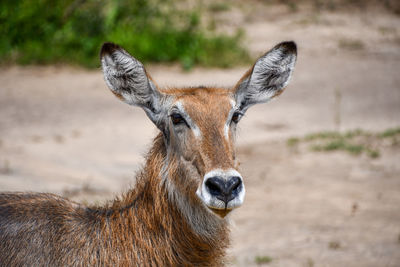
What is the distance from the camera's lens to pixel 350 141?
34.9 feet

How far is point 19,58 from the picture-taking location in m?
15.2

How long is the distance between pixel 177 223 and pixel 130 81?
3.42ft

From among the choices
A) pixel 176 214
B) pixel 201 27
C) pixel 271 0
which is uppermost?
pixel 271 0

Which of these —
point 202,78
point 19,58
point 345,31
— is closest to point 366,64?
point 345,31

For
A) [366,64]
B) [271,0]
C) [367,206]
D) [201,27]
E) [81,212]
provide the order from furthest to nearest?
[271,0] → [201,27] → [366,64] → [367,206] → [81,212]

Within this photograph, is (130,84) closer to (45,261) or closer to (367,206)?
(45,261)

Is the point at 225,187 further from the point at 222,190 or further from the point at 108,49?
the point at 108,49

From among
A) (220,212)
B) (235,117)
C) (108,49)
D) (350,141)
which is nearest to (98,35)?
(350,141)

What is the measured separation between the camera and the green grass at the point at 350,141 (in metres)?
10.1

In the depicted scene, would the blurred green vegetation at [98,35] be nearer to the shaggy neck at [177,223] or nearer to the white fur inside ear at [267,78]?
the white fur inside ear at [267,78]

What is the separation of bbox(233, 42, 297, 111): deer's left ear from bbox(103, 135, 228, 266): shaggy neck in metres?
0.77

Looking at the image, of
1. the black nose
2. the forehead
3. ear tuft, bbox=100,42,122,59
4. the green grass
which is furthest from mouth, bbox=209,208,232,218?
the green grass

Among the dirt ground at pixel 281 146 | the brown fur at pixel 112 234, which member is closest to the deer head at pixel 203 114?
the brown fur at pixel 112 234

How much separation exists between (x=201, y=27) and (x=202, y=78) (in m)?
3.63
